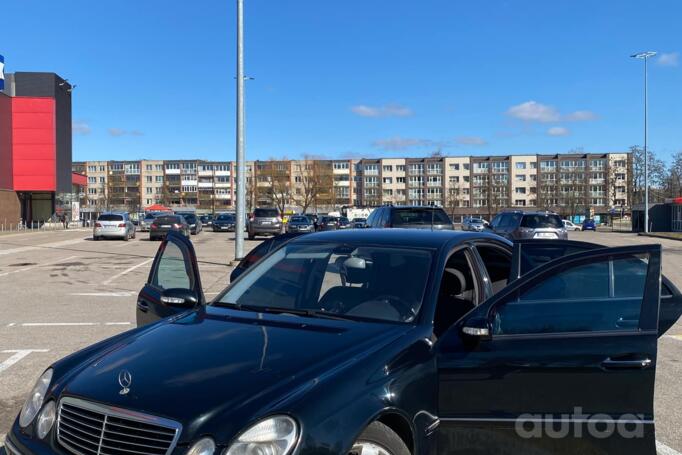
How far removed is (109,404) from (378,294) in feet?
5.34

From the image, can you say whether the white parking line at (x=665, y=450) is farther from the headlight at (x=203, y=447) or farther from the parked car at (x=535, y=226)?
the parked car at (x=535, y=226)

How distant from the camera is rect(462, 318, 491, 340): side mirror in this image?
3.00 meters

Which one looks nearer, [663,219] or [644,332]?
[644,332]

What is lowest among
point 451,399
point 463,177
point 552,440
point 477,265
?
point 552,440

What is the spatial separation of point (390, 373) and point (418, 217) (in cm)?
1177

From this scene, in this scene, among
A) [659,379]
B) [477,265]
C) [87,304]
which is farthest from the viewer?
[87,304]

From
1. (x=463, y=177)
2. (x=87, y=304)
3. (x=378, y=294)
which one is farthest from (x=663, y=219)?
(x=463, y=177)

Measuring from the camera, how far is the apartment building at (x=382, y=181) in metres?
122

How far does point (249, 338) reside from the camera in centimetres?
312

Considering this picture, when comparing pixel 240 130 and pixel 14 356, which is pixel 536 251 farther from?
pixel 240 130

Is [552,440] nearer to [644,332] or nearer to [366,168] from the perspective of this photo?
[644,332]

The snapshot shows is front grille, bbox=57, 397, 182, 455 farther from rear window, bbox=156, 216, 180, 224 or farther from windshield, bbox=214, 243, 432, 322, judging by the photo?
rear window, bbox=156, 216, 180, 224

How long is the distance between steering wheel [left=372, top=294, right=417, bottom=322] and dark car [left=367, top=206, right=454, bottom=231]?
34.6 feet

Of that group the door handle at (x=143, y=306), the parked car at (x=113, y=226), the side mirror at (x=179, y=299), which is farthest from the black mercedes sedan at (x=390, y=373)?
the parked car at (x=113, y=226)
